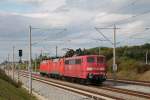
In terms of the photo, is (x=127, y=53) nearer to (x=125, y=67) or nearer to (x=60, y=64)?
(x=125, y=67)

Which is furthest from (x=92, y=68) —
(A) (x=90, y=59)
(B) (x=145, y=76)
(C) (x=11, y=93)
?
(C) (x=11, y=93)

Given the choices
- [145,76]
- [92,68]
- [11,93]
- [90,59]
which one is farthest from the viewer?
[145,76]

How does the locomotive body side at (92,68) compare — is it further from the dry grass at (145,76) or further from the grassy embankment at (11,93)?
the dry grass at (145,76)

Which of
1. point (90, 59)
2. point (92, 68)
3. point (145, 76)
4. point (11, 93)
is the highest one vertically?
point (90, 59)

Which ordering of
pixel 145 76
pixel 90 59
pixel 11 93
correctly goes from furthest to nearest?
pixel 145 76, pixel 90 59, pixel 11 93

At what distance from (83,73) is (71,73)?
6.53 m

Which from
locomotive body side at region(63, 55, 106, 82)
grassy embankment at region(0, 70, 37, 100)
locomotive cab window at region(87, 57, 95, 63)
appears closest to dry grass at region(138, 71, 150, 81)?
locomotive body side at region(63, 55, 106, 82)

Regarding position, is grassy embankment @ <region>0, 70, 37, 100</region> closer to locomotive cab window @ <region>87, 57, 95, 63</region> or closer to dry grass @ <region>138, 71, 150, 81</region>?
locomotive cab window @ <region>87, 57, 95, 63</region>

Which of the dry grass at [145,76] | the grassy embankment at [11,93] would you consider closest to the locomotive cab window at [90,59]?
the grassy embankment at [11,93]

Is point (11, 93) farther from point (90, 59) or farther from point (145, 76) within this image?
point (145, 76)

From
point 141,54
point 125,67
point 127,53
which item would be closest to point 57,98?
point 125,67

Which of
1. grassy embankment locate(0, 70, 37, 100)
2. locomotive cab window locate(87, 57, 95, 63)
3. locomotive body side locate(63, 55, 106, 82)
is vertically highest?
locomotive cab window locate(87, 57, 95, 63)

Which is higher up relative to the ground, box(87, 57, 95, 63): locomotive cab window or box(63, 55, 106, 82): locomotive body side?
box(87, 57, 95, 63): locomotive cab window

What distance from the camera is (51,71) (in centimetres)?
7319
